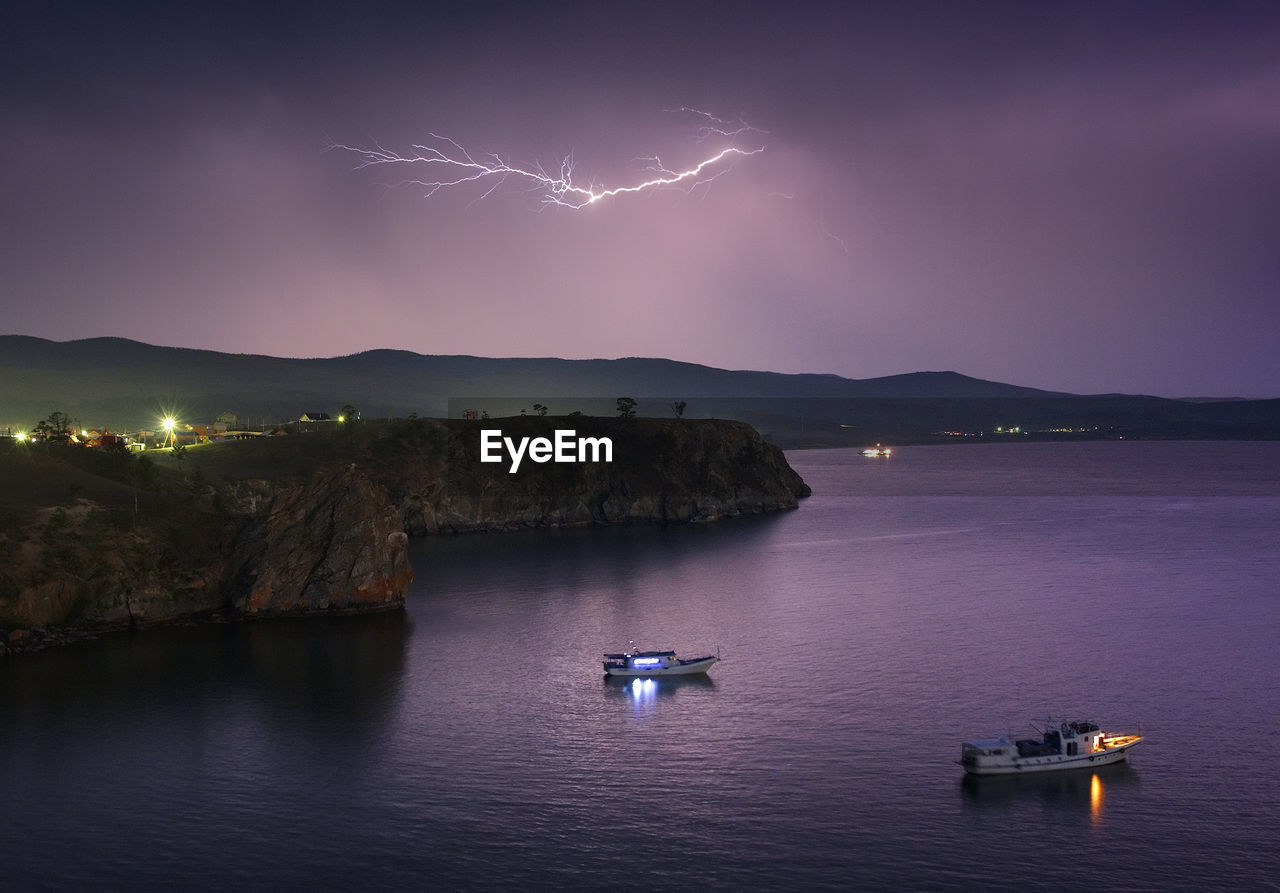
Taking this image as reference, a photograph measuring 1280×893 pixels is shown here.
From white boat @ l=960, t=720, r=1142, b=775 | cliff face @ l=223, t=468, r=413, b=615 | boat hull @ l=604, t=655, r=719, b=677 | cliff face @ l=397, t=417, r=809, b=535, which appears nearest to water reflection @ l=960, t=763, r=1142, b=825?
white boat @ l=960, t=720, r=1142, b=775

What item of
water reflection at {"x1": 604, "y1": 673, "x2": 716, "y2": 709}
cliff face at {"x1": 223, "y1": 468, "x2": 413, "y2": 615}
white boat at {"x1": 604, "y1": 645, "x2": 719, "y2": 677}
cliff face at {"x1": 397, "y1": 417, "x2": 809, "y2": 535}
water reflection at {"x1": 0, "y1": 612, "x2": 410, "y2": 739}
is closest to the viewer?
water reflection at {"x1": 0, "y1": 612, "x2": 410, "y2": 739}

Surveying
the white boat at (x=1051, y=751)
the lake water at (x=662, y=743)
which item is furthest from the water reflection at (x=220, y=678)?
the white boat at (x=1051, y=751)

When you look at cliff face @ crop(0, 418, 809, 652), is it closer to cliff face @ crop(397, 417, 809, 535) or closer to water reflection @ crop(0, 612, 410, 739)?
water reflection @ crop(0, 612, 410, 739)

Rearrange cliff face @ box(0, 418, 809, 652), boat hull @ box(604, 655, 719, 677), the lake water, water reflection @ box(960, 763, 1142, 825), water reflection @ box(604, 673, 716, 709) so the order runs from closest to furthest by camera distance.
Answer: the lake water, water reflection @ box(960, 763, 1142, 825), water reflection @ box(604, 673, 716, 709), boat hull @ box(604, 655, 719, 677), cliff face @ box(0, 418, 809, 652)

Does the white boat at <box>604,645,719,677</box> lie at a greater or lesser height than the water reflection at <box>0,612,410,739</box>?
greater

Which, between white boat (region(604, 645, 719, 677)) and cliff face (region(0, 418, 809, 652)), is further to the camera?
cliff face (region(0, 418, 809, 652))

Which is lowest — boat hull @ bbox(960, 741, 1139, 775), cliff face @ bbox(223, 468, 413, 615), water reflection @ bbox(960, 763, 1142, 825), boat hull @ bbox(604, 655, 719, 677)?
water reflection @ bbox(960, 763, 1142, 825)
